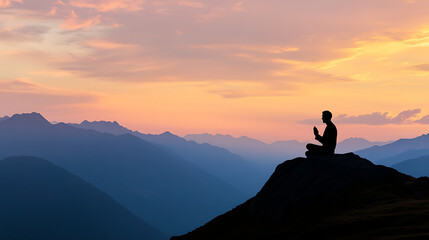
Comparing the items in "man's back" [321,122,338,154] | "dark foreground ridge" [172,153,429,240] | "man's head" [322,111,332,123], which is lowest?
"dark foreground ridge" [172,153,429,240]

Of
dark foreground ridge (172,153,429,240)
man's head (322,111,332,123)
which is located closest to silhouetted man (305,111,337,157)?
man's head (322,111,332,123)

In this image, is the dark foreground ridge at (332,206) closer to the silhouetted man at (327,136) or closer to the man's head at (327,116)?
the silhouetted man at (327,136)

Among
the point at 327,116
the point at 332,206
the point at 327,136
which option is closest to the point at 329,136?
the point at 327,136

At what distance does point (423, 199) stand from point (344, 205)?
15.6 feet

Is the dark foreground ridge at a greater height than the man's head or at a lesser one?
lesser

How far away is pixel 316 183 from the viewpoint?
111 feet

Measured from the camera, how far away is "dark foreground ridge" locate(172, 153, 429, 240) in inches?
934

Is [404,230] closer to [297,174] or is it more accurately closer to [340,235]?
[340,235]

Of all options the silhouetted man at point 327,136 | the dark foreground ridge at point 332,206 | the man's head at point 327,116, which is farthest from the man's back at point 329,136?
the dark foreground ridge at point 332,206

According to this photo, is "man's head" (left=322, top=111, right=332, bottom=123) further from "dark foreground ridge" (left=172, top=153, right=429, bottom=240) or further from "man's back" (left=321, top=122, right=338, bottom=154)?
"dark foreground ridge" (left=172, top=153, right=429, bottom=240)

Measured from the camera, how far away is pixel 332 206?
30375mm

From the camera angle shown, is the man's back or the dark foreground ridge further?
the man's back

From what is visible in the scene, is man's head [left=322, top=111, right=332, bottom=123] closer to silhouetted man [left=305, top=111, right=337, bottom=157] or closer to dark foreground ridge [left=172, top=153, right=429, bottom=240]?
silhouetted man [left=305, top=111, right=337, bottom=157]

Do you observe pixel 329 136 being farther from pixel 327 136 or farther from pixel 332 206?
pixel 332 206
